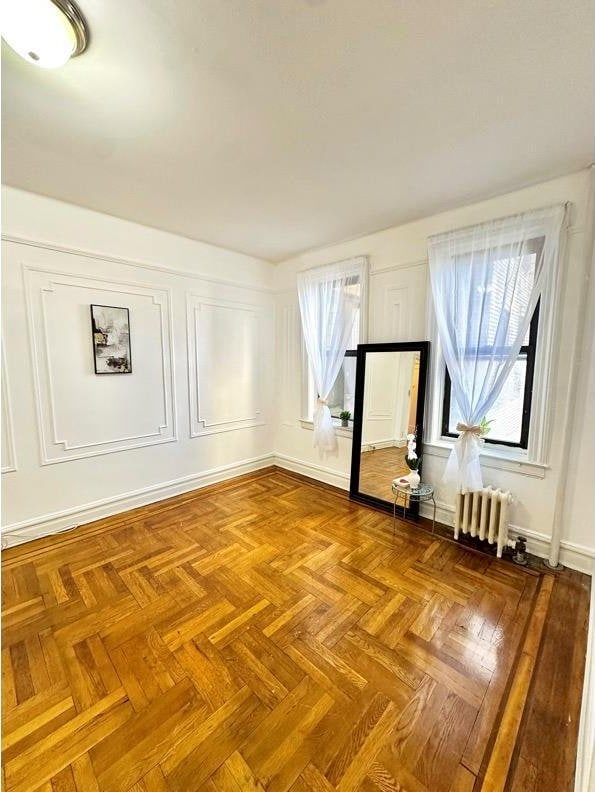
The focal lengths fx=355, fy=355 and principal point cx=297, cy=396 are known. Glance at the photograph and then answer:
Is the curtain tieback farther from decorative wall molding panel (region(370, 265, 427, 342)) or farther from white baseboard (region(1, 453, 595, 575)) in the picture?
decorative wall molding panel (region(370, 265, 427, 342))

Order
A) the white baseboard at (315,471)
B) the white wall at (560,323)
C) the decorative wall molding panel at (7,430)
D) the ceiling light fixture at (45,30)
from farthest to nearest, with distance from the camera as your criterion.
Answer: the white baseboard at (315,471) < the decorative wall molding panel at (7,430) < the white wall at (560,323) < the ceiling light fixture at (45,30)

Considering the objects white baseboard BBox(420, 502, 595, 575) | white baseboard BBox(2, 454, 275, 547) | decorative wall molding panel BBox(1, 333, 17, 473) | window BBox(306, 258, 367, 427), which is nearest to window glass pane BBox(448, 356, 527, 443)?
white baseboard BBox(420, 502, 595, 575)

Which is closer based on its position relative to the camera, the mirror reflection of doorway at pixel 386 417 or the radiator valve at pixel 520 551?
the radiator valve at pixel 520 551

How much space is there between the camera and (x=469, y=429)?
265 cm

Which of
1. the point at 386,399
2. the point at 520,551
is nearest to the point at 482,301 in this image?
the point at 386,399

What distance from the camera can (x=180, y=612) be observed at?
6.57ft

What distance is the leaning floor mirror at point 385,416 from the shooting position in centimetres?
302

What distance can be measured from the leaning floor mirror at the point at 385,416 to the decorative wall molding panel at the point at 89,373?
1.85 m

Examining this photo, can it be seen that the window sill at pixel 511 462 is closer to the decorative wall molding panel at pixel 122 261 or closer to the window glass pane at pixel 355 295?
the window glass pane at pixel 355 295

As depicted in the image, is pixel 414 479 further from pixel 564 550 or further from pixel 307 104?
pixel 307 104

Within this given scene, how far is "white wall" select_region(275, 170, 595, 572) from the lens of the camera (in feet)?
7.47

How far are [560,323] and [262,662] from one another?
105 inches

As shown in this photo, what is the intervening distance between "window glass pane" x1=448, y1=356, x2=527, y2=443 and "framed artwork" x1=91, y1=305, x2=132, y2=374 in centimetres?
302

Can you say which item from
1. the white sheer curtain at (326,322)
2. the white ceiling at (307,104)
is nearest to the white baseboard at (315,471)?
the white sheer curtain at (326,322)
